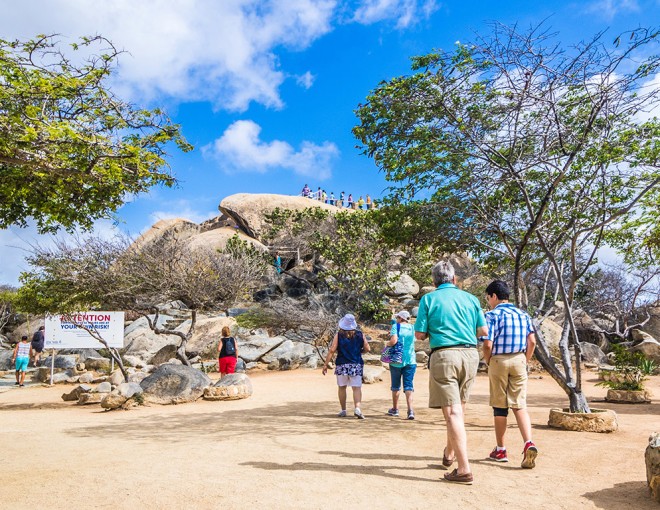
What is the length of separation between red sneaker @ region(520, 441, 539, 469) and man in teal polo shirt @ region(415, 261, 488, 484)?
70 cm

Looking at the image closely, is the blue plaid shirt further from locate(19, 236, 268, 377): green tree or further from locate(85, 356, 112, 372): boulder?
Result: locate(85, 356, 112, 372): boulder

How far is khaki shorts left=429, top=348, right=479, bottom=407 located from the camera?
4.65 meters

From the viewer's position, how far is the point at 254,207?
44.0 m

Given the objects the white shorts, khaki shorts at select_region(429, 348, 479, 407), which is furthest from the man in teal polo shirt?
the white shorts

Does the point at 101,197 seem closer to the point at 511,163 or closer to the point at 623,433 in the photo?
the point at 511,163

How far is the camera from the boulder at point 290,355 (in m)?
20.6

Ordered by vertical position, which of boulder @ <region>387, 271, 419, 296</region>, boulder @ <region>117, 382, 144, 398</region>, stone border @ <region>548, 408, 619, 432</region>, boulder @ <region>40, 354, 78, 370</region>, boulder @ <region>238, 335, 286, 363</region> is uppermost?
boulder @ <region>387, 271, 419, 296</region>

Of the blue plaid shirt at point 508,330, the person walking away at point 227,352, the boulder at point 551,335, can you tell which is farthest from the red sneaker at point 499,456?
the boulder at point 551,335

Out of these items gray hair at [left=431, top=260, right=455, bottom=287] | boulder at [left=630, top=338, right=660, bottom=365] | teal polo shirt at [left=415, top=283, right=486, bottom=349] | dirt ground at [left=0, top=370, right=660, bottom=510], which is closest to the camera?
dirt ground at [left=0, top=370, right=660, bottom=510]

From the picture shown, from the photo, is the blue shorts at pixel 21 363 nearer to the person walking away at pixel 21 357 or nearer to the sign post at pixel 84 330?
the person walking away at pixel 21 357

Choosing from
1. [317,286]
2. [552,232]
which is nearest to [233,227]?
[317,286]

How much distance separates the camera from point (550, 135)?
8.16 m

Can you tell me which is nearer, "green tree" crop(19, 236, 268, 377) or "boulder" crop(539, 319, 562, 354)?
"green tree" crop(19, 236, 268, 377)

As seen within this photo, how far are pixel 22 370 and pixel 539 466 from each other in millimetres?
16875
